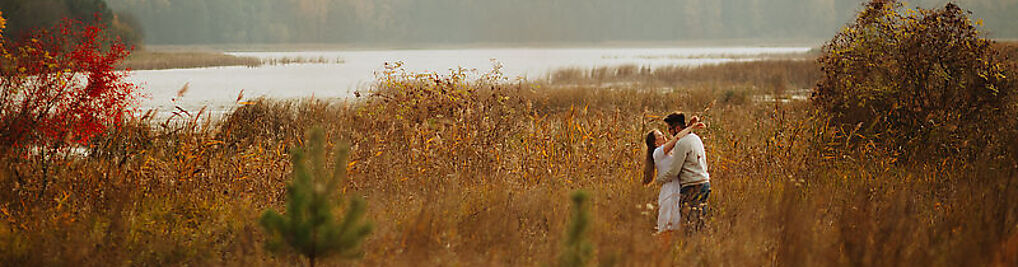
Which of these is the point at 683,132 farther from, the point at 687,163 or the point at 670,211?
the point at 670,211

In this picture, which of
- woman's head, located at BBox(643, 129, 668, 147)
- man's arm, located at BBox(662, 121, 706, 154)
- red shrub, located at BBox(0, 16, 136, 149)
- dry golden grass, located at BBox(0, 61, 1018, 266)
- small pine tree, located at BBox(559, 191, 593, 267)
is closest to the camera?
small pine tree, located at BBox(559, 191, 593, 267)

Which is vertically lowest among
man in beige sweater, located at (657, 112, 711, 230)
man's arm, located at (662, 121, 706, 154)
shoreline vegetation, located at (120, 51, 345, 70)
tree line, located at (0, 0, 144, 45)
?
shoreline vegetation, located at (120, 51, 345, 70)

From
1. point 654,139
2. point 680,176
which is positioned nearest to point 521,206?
point 654,139

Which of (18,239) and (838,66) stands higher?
(838,66)

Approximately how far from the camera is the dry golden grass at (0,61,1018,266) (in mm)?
4707

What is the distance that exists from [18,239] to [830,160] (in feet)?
24.5

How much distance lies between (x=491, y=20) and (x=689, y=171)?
5963 inches

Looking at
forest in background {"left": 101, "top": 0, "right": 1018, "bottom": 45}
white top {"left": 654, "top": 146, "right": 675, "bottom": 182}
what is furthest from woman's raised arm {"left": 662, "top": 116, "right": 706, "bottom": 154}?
forest in background {"left": 101, "top": 0, "right": 1018, "bottom": 45}

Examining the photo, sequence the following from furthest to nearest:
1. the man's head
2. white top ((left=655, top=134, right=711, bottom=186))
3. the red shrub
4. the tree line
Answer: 1. the tree line
2. the red shrub
3. the man's head
4. white top ((left=655, top=134, right=711, bottom=186))

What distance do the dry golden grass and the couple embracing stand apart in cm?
21

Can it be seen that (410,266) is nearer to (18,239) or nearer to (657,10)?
(18,239)

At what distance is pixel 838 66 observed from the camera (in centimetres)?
993

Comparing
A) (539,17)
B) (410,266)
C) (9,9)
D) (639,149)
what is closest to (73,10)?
(9,9)

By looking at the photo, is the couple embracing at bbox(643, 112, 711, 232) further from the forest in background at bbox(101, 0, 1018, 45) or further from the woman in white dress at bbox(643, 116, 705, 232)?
the forest in background at bbox(101, 0, 1018, 45)
